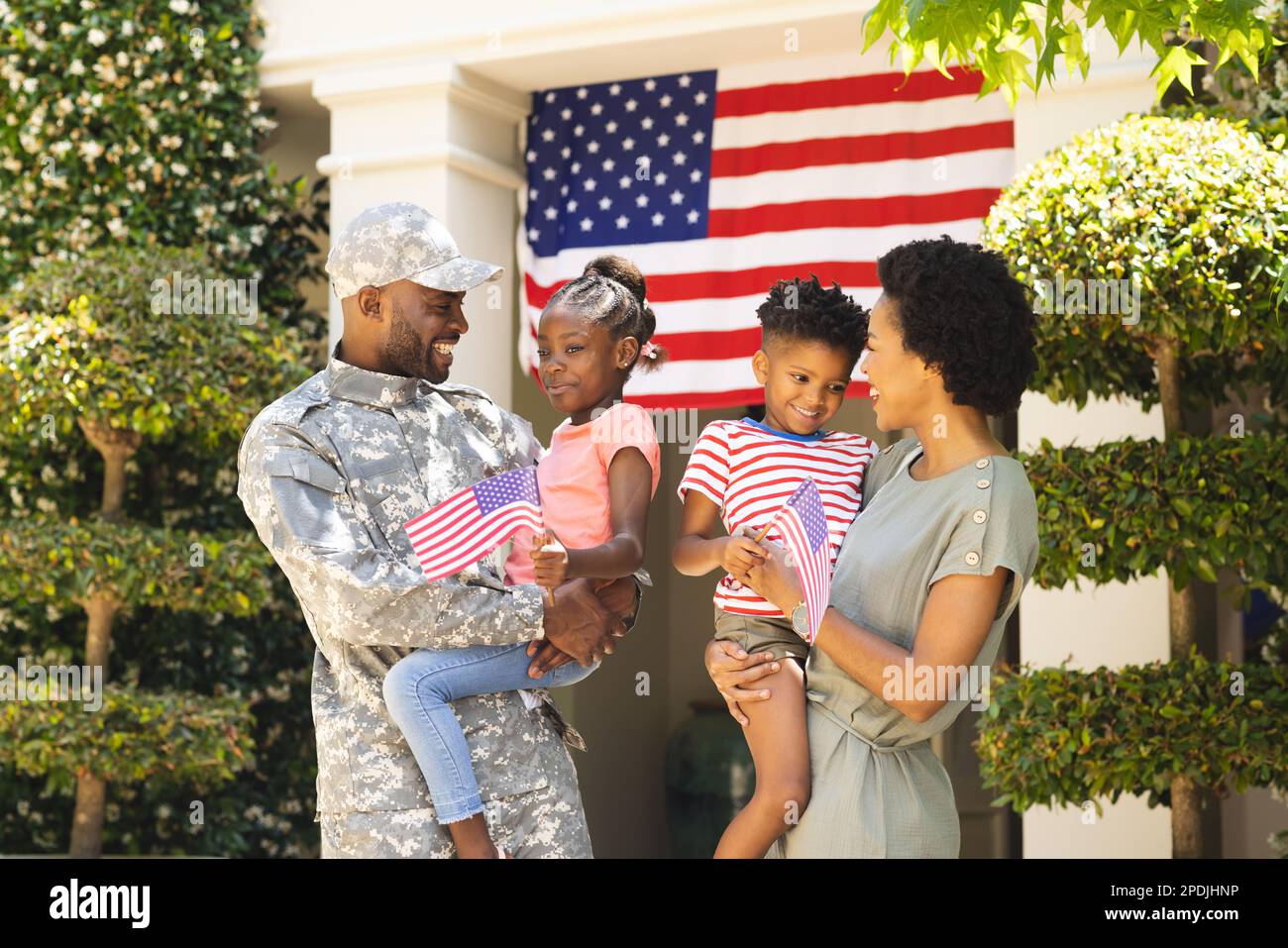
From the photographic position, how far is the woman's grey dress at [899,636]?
9.44ft

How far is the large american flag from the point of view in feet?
21.6

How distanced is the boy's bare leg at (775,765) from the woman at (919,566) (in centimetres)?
3

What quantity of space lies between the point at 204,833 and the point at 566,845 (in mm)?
4127

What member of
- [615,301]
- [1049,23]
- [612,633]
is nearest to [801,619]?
[612,633]

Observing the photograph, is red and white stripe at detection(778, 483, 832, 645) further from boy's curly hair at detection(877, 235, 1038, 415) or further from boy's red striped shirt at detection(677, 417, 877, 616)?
boy's curly hair at detection(877, 235, 1038, 415)

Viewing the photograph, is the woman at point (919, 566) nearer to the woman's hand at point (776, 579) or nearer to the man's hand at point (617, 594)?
the woman's hand at point (776, 579)

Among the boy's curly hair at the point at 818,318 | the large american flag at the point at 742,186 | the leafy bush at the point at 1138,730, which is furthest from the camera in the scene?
the large american flag at the point at 742,186

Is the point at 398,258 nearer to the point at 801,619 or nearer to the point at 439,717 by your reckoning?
the point at 439,717

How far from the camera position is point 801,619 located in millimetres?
2971

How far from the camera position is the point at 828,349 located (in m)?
3.28

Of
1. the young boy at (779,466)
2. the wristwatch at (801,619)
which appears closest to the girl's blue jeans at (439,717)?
the young boy at (779,466)

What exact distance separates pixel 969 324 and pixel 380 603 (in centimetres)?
129
